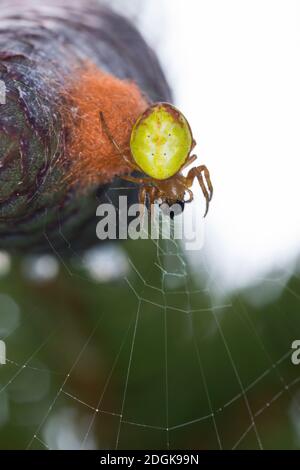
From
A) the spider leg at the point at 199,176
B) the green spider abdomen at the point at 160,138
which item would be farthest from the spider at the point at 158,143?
the spider leg at the point at 199,176

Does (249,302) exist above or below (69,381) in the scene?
above

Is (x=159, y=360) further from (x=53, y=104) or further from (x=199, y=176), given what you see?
(x=53, y=104)

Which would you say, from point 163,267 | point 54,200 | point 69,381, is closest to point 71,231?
→ point 54,200

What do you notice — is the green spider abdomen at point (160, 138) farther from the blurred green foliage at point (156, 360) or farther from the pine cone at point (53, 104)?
the blurred green foliage at point (156, 360)

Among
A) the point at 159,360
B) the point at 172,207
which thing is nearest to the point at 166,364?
the point at 159,360

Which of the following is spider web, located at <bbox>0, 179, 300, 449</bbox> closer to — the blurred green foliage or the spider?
the blurred green foliage

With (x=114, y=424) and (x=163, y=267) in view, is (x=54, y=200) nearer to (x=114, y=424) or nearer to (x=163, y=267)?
(x=163, y=267)
